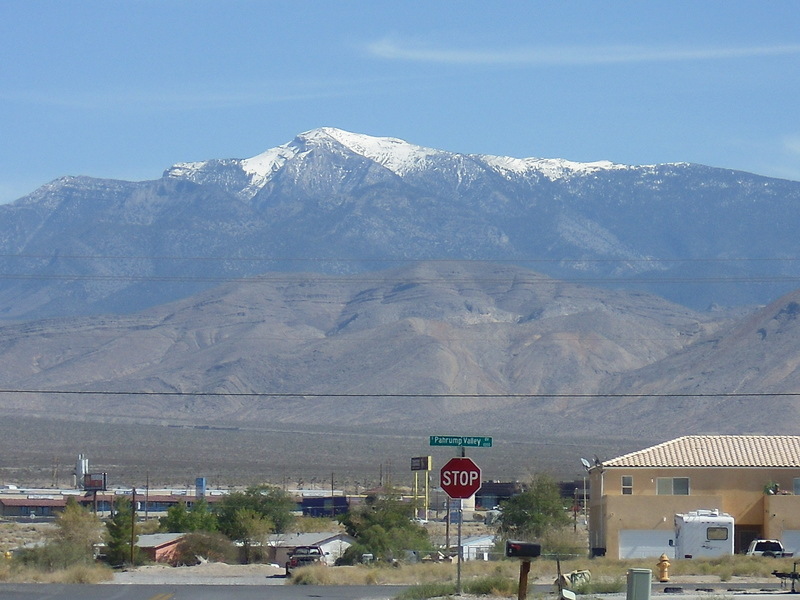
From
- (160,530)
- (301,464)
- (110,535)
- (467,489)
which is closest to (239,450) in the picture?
(301,464)

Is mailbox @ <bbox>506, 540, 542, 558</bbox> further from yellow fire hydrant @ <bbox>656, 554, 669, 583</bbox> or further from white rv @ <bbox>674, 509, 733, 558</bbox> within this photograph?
white rv @ <bbox>674, 509, 733, 558</bbox>

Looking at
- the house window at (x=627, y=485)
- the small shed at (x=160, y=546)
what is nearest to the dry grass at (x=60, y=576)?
the small shed at (x=160, y=546)

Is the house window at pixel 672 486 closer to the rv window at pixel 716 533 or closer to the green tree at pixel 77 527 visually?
the rv window at pixel 716 533

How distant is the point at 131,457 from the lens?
169500 millimetres

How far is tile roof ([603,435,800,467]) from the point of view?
5853cm

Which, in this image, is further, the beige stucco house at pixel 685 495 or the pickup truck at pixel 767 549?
the beige stucco house at pixel 685 495

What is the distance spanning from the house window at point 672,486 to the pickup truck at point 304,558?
44.8ft

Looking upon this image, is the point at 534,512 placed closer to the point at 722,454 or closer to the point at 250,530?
the point at 250,530

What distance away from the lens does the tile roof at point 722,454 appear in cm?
5853

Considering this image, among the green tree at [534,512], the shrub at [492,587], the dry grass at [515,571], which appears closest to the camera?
the shrub at [492,587]

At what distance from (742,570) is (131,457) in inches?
5294

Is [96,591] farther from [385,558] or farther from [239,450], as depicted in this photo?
[239,450]

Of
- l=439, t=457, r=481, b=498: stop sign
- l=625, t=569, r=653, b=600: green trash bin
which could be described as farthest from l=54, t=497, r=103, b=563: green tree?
l=625, t=569, r=653, b=600: green trash bin

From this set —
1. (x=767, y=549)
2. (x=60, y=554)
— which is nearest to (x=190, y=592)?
(x=60, y=554)
